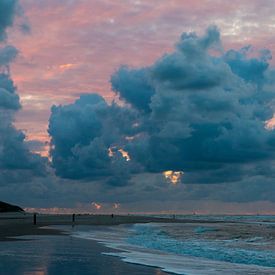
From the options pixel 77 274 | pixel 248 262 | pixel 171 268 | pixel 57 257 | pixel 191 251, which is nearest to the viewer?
pixel 77 274

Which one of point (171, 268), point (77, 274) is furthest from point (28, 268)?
point (171, 268)

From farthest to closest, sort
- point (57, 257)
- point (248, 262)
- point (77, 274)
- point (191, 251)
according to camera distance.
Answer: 1. point (191, 251)
2. point (248, 262)
3. point (57, 257)
4. point (77, 274)

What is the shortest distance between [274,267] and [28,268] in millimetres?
12637

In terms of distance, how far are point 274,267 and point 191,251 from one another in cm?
955

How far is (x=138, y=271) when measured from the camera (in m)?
20.8

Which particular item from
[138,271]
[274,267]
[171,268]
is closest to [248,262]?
[274,267]

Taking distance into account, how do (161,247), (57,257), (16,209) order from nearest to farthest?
(57,257)
(161,247)
(16,209)

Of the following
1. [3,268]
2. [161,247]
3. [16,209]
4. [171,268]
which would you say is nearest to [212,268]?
[171,268]

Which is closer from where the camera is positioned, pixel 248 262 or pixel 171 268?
pixel 171 268

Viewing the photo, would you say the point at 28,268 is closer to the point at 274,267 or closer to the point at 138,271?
the point at 138,271

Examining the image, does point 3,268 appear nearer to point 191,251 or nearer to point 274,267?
point 274,267

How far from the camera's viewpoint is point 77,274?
1948cm

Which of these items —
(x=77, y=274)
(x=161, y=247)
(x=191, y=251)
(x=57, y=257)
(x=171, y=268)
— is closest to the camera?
(x=77, y=274)

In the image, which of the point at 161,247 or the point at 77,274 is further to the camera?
the point at 161,247
